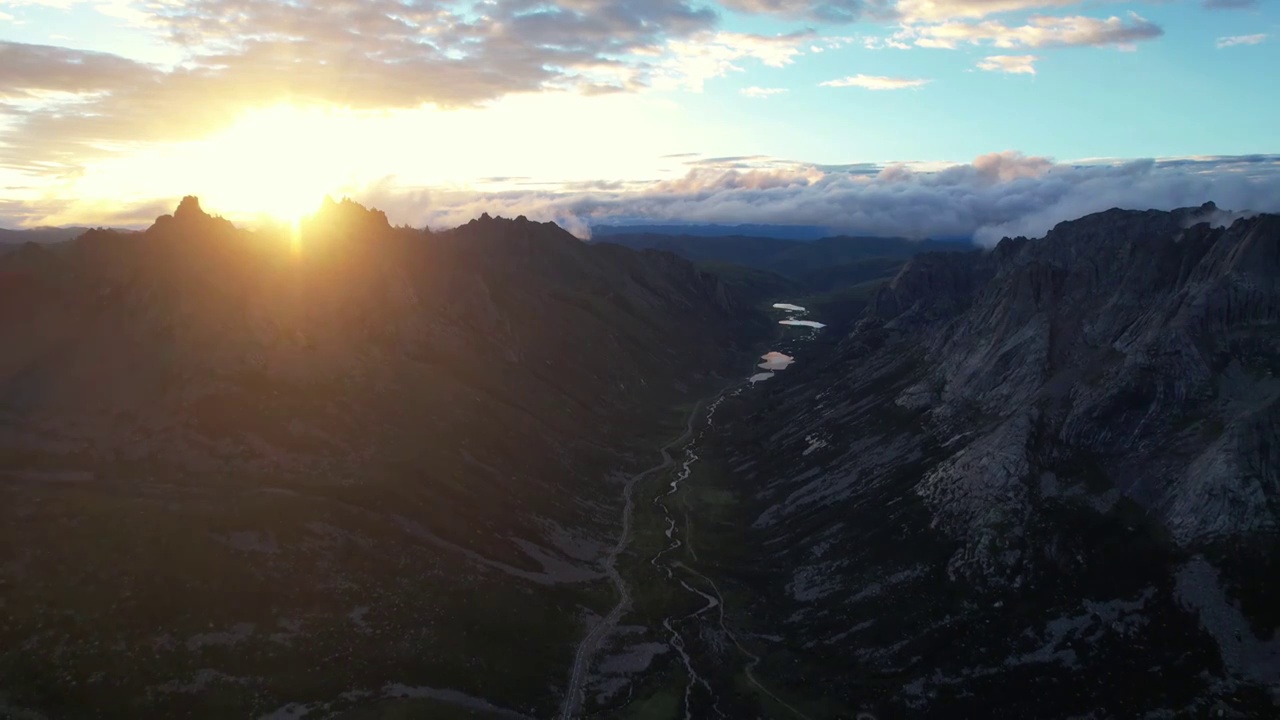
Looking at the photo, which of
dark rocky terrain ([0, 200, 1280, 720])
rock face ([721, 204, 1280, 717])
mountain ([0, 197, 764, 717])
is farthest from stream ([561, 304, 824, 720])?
rock face ([721, 204, 1280, 717])

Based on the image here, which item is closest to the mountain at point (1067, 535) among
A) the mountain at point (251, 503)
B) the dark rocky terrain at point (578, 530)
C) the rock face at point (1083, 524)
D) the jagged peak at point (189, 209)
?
the rock face at point (1083, 524)

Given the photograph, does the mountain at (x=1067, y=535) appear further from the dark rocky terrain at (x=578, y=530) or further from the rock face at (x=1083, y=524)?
the dark rocky terrain at (x=578, y=530)

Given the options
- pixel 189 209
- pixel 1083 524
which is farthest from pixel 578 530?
pixel 189 209

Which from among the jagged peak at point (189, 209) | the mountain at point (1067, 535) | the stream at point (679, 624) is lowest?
the stream at point (679, 624)

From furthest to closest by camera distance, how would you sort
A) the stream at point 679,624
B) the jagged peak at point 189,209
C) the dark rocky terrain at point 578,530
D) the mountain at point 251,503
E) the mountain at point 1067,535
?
the jagged peak at point 189,209, the stream at point 679,624, the mountain at point 1067,535, the dark rocky terrain at point 578,530, the mountain at point 251,503

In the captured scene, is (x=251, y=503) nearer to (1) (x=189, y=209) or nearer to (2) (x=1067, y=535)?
(1) (x=189, y=209)
